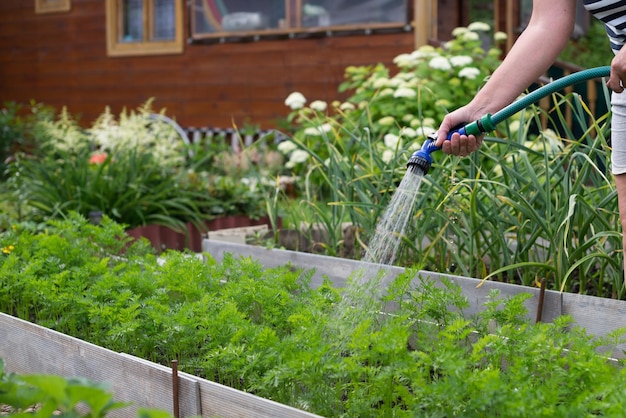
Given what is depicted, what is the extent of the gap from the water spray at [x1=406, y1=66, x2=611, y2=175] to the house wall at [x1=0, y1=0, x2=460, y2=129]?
517cm

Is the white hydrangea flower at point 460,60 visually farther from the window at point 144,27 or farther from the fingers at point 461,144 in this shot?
the fingers at point 461,144

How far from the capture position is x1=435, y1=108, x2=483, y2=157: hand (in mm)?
2371

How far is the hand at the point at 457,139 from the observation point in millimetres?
2371

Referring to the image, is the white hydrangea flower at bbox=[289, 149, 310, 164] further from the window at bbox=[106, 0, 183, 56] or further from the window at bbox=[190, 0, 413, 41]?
the window at bbox=[106, 0, 183, 56]

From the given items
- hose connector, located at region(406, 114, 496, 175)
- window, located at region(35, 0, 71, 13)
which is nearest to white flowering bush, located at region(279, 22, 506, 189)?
hose connector, located at region(406, 114, 496, 175)

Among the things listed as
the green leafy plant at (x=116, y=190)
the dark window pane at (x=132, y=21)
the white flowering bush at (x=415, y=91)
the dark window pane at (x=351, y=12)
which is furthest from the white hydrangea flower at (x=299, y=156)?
the dark window pane at (x=132, y=21)

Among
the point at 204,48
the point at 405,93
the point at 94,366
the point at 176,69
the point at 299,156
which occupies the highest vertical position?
the point at 204,48

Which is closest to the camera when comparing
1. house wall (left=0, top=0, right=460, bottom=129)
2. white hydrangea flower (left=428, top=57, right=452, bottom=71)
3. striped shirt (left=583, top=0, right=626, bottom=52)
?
striped shirt (left=583, top=0, right=626, bottom=52)

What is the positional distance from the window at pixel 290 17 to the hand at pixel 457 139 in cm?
515

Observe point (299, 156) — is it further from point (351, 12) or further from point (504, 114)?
point (504, 114)

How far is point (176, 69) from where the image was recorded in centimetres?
911

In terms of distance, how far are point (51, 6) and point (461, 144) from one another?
883 cm

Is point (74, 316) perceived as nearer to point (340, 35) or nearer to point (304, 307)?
point (304, 307)

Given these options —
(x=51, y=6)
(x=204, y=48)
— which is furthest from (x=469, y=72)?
(x=51, y=6)
